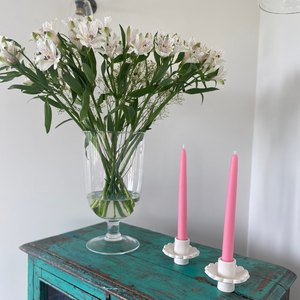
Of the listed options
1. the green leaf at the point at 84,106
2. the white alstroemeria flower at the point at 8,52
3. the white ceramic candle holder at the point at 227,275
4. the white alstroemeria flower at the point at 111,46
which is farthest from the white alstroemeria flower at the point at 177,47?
the white ceramic candle holder at the point at 227,275

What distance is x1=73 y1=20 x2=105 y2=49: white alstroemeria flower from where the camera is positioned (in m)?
0.60

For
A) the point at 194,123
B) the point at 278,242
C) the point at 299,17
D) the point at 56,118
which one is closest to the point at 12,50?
the point at 56,118

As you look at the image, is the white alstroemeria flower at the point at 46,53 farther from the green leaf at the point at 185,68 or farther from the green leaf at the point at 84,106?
the green leaf at the point at 185,68

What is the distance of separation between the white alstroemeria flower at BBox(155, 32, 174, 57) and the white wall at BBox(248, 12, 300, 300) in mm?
573

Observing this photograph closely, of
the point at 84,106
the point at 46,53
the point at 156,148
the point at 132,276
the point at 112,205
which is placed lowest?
the point at 132,276

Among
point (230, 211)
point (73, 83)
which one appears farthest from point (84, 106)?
point (230, 211)

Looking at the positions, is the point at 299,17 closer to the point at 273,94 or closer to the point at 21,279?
the point at 273,94

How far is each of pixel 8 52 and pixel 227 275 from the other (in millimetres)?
685

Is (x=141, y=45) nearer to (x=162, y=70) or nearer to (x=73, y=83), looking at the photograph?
(x=162, y=70)

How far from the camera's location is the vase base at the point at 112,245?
78cm

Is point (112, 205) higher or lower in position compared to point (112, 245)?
higher

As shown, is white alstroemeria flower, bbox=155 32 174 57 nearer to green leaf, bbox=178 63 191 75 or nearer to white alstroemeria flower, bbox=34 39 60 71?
green leaf, bbox=178 63 191 75

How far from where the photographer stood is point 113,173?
29.8 inches

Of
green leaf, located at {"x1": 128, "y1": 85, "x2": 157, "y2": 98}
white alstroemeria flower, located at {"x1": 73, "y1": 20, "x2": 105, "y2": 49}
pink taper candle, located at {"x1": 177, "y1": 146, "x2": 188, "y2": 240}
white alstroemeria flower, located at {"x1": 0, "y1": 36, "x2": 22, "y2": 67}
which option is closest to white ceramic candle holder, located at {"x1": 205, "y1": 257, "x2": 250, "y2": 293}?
pink taper candle, located at {"x1": 177, "y1": 146, "x2": 188, "y2": 240}
